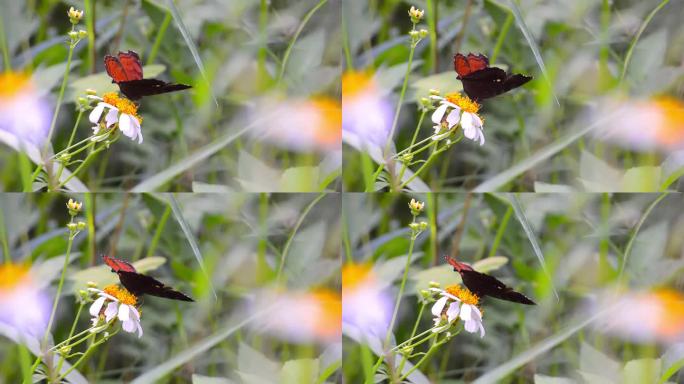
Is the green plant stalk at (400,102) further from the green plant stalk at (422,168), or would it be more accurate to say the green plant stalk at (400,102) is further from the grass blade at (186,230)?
the grass blade at (186,230)

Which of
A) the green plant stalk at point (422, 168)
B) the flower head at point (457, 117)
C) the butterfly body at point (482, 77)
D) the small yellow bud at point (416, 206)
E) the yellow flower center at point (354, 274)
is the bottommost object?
the yellow flower center at point (354, 274)

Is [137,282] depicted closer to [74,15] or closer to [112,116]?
[112,116]

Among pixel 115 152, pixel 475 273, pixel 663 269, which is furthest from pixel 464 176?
pixel 115 152

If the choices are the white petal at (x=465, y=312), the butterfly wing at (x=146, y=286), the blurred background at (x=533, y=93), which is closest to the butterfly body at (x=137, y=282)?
the butterfly wing at (x=146, y=286)

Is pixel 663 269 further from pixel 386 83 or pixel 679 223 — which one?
pixel 386 83

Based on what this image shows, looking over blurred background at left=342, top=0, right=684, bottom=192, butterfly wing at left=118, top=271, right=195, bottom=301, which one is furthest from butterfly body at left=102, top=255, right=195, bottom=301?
blurred background at left=342, top=0, right=684, bottom=192

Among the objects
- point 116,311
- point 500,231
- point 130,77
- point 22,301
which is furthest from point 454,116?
point 22,301
